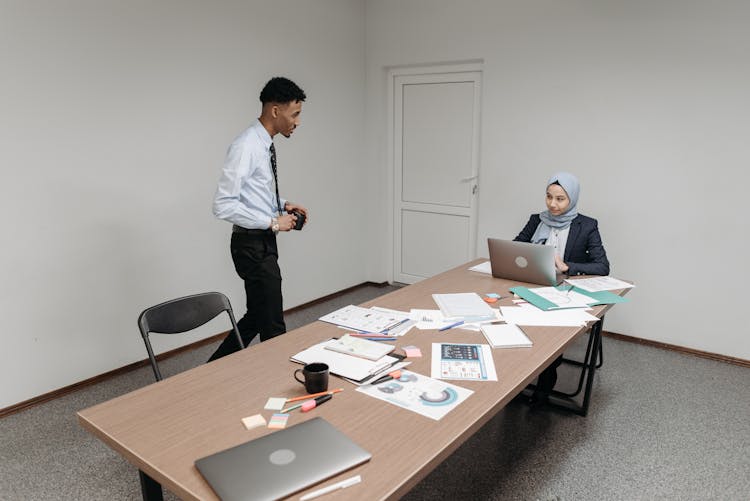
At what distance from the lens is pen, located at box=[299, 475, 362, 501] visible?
1.07 m

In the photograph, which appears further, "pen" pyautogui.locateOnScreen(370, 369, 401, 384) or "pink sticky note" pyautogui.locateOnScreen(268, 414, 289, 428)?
"pen" pyautogui.locateOnScreen(370, 369, 401, 384)

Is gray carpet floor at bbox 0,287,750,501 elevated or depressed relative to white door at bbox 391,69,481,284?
depressed

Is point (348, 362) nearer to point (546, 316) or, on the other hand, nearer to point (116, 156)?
point (546, 316)

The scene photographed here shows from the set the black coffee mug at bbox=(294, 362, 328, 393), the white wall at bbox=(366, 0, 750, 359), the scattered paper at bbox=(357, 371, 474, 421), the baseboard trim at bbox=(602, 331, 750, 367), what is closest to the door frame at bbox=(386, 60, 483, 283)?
the white wall at bbox=(366, 0, 750, 359)

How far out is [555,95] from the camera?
390cm

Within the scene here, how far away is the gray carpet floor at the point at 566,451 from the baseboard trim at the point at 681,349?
0.28 m

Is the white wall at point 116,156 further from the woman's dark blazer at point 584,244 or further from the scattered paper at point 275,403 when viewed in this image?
the woman's dark blazer at point 584,244

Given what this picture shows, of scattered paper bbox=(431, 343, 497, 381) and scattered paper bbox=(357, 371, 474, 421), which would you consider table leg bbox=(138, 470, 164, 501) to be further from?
scattered paper bbox=(431, 343, 497, 381)

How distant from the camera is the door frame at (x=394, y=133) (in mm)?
4398

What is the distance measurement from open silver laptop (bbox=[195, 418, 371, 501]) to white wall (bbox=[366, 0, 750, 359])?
10.6 feet

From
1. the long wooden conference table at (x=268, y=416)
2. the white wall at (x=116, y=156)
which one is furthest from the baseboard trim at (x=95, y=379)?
the long wooden conference table at (x=268, y=416)

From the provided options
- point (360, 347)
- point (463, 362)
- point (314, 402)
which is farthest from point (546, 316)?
point (314, 402)

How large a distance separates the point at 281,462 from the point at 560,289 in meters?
1.82

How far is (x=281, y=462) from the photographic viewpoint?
1.16 m
